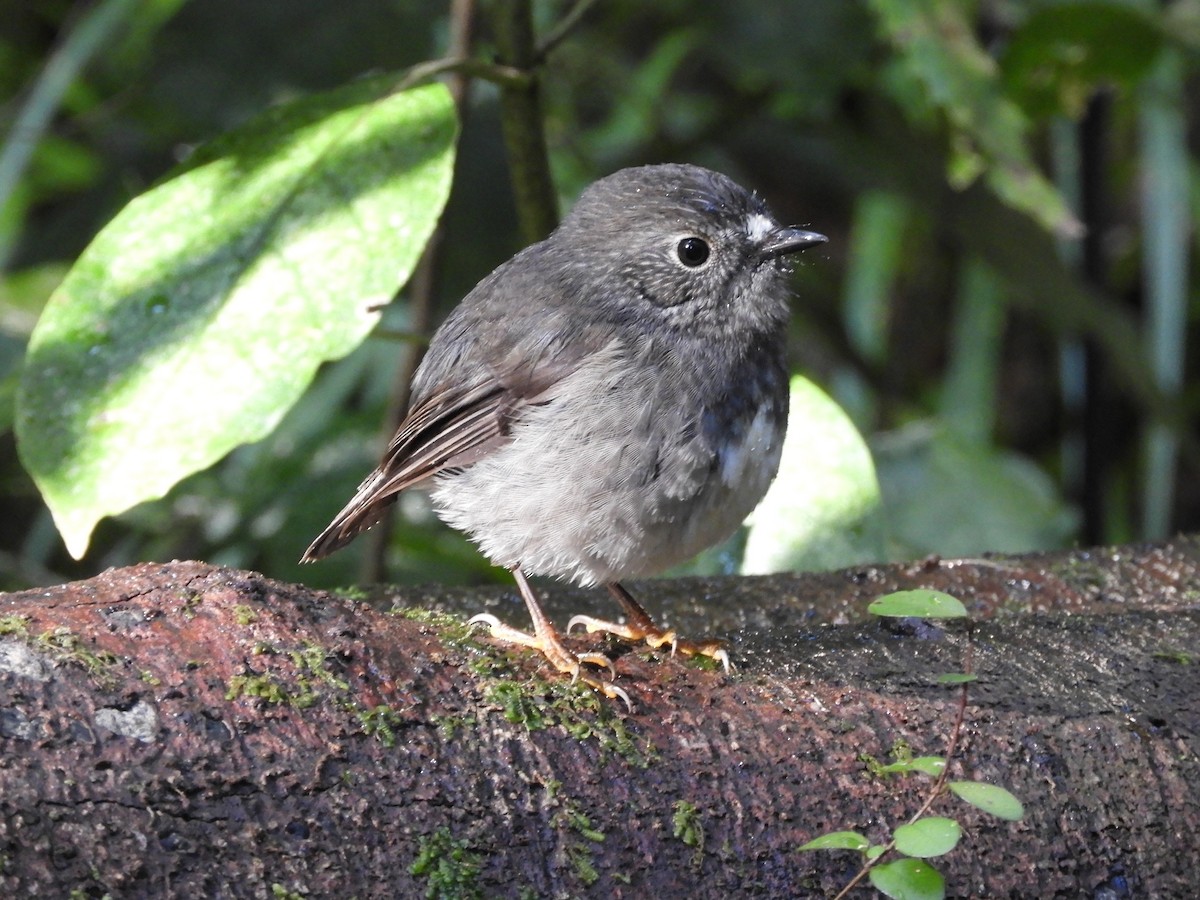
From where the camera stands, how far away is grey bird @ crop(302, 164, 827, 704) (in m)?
2.58

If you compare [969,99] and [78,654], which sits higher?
[969,99]

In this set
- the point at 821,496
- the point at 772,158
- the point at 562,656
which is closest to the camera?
the point at 562,656

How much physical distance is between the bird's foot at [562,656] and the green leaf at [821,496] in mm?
753

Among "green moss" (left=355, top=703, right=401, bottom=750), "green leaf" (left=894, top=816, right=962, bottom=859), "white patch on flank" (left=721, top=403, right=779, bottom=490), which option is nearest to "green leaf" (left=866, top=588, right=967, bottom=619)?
"green leaf" (left=894, top=816, right=962, bottom=859)

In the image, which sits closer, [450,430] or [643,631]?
[643,631]

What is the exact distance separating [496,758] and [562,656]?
45cm

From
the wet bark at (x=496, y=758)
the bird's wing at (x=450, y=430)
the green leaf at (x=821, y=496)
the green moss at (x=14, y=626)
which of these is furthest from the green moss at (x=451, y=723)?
the green leaf at (x=821, y=496)

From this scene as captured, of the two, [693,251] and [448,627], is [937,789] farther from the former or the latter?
[693,251]

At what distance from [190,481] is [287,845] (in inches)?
120

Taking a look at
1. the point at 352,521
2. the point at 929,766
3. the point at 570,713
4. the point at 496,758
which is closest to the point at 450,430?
the point at 352,521

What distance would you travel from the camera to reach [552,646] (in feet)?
7.34

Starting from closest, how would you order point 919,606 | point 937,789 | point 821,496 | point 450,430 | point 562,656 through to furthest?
point 937,789, point 919,606, point 562,656, point 450,430, point 821,496

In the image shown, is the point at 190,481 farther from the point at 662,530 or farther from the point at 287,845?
the point at 287,845

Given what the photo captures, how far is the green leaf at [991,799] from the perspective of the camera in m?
1.71
